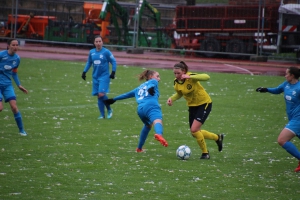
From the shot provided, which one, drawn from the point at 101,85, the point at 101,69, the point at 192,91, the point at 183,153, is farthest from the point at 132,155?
the point at 101,69

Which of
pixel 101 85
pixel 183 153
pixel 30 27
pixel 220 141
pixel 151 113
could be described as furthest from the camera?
pixel 30 27

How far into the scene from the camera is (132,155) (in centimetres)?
1053

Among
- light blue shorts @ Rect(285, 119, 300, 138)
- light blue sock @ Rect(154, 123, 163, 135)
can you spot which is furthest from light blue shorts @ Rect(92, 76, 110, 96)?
light blue shorts @ Rect(285, 119, 300, 138)

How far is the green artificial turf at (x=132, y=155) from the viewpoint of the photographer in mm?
8188

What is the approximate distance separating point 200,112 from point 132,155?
4.75ft

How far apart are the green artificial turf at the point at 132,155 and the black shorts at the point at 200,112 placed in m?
0.72

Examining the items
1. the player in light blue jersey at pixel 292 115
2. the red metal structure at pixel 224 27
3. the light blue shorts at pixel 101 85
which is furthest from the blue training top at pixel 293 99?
the red metal structure at pixel 224 27

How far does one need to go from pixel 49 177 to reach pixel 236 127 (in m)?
6.41

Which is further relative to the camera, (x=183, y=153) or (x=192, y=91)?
(x=192, y=91)

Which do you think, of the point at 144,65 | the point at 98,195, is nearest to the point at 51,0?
the point at 144,65

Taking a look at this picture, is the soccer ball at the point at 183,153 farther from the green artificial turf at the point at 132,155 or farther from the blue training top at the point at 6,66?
the blue training top at the point at 6,66

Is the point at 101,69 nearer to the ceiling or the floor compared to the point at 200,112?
nearer to the ceiling

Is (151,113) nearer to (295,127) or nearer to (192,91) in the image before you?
(192,91)

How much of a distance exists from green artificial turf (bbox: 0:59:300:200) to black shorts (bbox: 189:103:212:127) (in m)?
0.72
